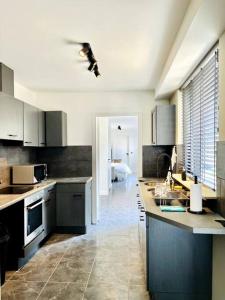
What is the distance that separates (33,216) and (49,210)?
64 cm

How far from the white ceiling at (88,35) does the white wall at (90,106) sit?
85 centimetres

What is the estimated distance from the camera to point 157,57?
3.15m

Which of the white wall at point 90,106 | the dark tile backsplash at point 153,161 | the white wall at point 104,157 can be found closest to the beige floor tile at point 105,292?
the dark tile backsplash at point 153,161

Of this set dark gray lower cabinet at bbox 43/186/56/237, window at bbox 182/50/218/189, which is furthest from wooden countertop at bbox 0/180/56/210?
window at bbox 182/50/218/189

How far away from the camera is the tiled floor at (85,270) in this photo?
2566 millimetres

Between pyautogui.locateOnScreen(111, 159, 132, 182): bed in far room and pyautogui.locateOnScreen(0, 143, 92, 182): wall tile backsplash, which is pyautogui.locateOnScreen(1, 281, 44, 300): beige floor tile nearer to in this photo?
pyautogui.locateOnScreen(0, 143, 92, 182): wall tile backsplash

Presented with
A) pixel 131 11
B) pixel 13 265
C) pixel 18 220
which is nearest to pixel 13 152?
pixel 18 220

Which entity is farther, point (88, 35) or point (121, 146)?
point (121, 146)

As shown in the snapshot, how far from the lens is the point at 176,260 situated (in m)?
2.22

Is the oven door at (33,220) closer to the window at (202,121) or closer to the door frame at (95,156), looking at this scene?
the door frame at (95,156)

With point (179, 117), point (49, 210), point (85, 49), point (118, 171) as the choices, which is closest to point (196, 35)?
point (85, 49)

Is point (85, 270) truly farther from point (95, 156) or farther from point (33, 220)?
point (95, 156)

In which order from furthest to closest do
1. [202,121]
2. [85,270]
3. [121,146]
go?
[121,146], [85,270], [202,121]

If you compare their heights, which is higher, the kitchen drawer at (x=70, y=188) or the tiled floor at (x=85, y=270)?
the kitchen drawer at (x=70, y=188)
